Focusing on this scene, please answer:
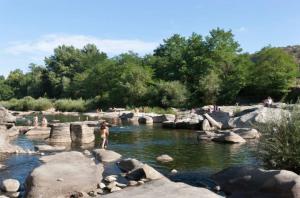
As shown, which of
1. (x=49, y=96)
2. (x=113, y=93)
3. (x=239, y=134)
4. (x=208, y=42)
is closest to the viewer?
(x=239, y=134)

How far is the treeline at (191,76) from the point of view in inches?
Result: 2970

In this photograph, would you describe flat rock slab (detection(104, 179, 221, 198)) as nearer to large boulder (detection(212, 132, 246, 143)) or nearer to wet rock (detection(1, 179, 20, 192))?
wet rock (detection(1, 179, 20, 192))

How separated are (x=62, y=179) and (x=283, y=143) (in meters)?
9.29

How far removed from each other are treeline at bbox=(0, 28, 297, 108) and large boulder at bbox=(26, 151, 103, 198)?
57565mm

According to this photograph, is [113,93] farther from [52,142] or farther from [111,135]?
[52,142]

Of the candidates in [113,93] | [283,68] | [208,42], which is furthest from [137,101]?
[283,68]

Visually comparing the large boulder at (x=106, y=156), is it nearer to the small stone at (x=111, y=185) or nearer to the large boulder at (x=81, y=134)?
the small stone at (x=111, y=185)

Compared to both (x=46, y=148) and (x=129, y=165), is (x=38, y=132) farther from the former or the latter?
A: (x=129, y=165)

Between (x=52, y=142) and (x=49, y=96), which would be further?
(x=49, y=96)

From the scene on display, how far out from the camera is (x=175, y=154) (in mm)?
28750

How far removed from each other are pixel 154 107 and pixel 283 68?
2297 centimetres

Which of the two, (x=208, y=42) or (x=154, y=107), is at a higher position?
(x=208, y=42)

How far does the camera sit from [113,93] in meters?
90.9

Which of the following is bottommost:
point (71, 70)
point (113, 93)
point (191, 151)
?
point (191, 151)
